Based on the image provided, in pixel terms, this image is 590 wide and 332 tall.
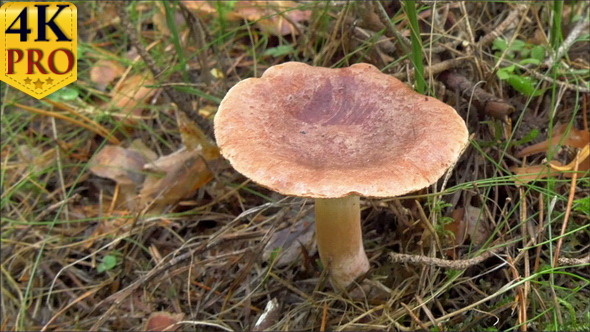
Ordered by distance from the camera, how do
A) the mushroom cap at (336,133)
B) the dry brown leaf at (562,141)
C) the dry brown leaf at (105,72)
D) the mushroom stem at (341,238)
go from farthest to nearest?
1. the dry brown leaf at (105,72)
2. the dry brown leaf at (562,141)
3. the mushroom stem at (341,238)
4. the mushroom cap at (336,133)

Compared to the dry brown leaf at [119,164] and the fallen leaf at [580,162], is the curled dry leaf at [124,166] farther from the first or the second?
the fallen leaf at [580,162]

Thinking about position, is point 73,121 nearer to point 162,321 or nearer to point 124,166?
point 124,166

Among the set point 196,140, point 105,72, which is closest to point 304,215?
point 196,140

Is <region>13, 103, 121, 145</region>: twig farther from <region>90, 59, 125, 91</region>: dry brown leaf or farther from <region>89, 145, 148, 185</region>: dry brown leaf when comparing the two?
<region>90, 59, 125, 91</region>: dry brown leaf

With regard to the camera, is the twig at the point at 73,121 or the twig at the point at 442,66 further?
the twig at the point at 73,121

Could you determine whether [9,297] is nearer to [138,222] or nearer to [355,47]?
[138,222]

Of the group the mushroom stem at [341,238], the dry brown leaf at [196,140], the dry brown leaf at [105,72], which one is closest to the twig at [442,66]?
the mushroom stem at [341,238]
